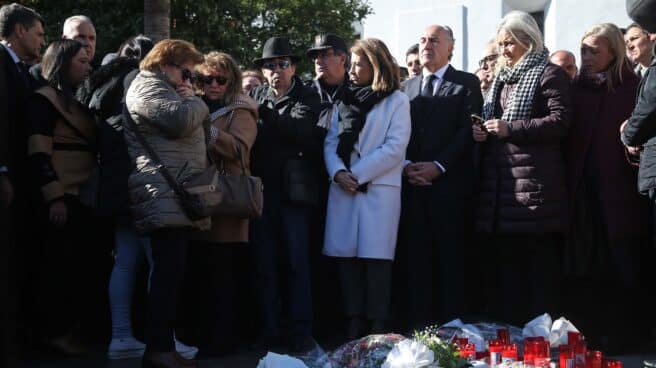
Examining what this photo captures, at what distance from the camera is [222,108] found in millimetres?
6688

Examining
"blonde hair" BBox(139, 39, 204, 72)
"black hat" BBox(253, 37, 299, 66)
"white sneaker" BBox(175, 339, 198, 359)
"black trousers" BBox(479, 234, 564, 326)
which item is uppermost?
"black hat" BBox(253, 37, 299, 66)

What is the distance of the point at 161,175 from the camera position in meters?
5.71

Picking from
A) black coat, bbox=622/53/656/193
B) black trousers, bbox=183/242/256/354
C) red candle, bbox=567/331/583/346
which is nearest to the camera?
red candle, bbox=567/331/583/346

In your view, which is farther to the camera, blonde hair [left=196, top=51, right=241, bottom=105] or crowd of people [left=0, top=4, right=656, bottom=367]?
blonde hair [left=196, top=51, right=241, bottom=105]

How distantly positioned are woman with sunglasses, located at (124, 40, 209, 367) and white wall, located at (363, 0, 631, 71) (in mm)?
10685

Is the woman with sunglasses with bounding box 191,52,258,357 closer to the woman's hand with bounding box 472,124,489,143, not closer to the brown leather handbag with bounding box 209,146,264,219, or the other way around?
the brown leather handbag with bounding box 209,146,264,219

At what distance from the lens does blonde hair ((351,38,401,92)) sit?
708cm

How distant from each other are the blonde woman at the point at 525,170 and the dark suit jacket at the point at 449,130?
137mm

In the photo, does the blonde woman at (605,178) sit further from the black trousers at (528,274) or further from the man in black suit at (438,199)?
the man in black suit at (438,199)

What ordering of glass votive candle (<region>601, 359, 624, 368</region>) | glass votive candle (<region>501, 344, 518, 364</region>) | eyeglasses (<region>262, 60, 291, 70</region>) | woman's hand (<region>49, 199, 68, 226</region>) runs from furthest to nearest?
eyeglasses (<region>262, 60, 291, 70</region>)
woman's hand (<region>49, 199, 68, 226</region>)
glass votive candle (<region>501, 344, 518, 364</region>)
glass votive candle (<region>601, 359, 624, 368</region>)

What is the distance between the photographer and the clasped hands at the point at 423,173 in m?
7.03

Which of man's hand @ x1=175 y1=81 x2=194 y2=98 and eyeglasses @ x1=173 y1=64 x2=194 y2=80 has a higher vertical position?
eyeglasses @ x1=173 y1=64 x2=194 y2=80

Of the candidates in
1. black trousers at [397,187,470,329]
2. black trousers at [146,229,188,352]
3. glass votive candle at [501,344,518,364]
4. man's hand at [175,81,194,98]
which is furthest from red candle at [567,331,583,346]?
man's hand at [175,81,194,98]

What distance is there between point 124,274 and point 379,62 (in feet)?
7.72
